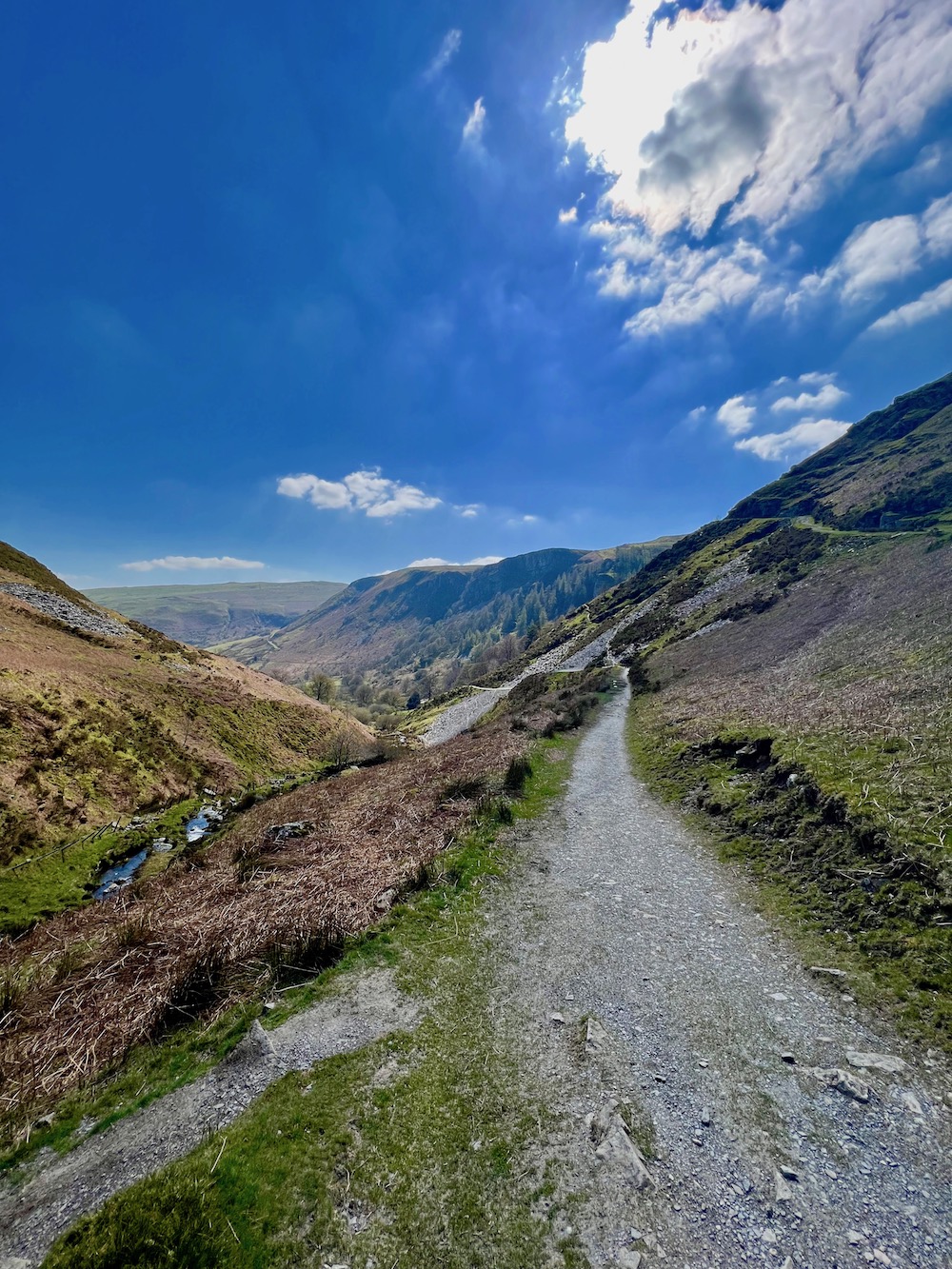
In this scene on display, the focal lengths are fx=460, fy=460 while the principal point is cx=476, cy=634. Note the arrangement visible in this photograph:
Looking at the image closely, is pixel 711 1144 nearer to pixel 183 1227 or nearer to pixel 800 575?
pixel 183 1227

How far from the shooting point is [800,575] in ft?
243

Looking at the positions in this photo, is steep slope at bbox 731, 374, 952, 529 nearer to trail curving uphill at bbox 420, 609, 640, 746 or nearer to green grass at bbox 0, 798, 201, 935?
trail curving uphill at bbox 420, 609, 640, 746

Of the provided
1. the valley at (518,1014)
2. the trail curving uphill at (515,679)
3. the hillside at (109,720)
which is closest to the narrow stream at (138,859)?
the valley at (518,1014)

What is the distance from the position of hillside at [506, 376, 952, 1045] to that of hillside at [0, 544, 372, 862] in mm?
28794

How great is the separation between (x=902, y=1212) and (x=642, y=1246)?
3018 millimetres

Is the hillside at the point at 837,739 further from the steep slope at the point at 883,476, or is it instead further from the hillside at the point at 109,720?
the hillside at the point at 109,720

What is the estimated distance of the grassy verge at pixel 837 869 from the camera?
27.9 feet

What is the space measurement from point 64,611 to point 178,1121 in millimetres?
57967

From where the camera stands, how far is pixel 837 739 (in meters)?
17.8

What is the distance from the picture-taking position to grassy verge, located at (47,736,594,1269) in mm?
4914

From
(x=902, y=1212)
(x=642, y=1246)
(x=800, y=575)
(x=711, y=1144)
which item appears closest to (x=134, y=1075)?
(x=642, y=1246)

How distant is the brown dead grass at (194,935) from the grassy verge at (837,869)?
9569mm

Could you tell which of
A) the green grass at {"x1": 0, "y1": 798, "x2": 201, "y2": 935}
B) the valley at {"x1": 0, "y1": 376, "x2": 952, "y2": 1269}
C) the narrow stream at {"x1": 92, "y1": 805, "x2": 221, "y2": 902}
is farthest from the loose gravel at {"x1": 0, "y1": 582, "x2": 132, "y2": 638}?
the green grass at {"x1": 0, "y1": 798, "x2": 201, "y2": 935}

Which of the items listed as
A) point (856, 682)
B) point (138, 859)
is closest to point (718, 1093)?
point (856, 682)
